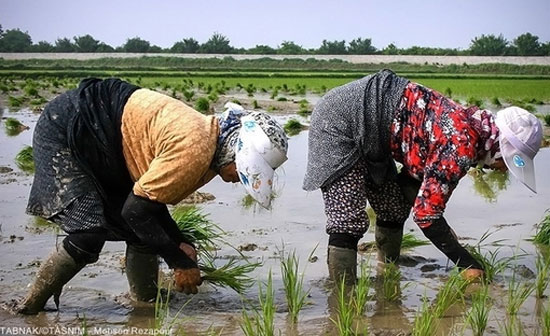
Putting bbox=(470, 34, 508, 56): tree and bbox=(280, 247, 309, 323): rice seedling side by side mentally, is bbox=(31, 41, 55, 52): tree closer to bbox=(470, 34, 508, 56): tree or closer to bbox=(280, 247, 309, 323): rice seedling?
bbox=(470, 34, 508, 56): tree

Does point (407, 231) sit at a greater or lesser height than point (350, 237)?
lesser

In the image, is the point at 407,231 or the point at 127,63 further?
the point at 127,63

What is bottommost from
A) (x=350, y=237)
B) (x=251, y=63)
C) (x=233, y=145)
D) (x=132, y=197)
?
(x=251, y=63)

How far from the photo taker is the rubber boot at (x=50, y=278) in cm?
340

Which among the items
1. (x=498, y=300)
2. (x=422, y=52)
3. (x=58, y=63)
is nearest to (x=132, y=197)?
(x=498, y=300)

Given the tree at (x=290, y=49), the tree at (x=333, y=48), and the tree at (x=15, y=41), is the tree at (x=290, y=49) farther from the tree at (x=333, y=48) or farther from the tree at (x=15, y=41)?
the tree at (x=15, y=41)

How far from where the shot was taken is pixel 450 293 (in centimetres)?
370

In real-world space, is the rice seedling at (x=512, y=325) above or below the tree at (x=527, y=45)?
above

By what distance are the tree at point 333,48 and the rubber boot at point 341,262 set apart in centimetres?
7005

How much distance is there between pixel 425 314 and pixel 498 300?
101cm

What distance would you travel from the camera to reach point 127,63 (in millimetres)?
52406

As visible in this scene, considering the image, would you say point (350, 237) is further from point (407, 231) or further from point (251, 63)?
point (251, 63)

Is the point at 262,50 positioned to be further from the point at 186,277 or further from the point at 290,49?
the point at 186,277

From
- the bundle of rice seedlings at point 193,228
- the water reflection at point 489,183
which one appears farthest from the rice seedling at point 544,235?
the bundle of rice seedlings at point 193,228
